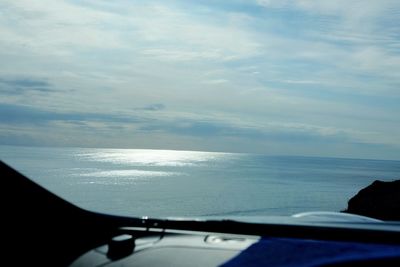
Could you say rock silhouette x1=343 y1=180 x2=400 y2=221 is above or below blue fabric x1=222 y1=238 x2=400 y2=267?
below

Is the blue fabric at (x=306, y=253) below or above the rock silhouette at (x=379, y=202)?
above

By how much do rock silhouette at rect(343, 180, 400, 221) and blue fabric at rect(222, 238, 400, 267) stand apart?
121 feet

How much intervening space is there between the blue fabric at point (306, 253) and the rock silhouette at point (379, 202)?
3692 centimetres

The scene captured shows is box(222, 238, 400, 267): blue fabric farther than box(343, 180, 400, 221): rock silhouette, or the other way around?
box(343, 180, 400, 221): rock silhouette

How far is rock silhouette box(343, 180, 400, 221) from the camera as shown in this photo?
39344mm

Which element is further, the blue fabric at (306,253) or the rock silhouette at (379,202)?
the rock silhouette at (379,202)

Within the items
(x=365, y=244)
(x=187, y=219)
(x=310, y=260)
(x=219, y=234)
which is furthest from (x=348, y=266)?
(x=187, y=219)

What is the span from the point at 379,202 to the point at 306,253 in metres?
44.2

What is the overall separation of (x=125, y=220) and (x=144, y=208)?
74.4m

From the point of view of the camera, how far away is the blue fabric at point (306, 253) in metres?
2.91

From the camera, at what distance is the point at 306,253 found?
3.06 m

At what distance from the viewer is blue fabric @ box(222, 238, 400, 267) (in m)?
2.91

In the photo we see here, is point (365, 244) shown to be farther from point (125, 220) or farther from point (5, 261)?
point (5, 261)

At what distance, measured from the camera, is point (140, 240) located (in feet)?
12.6
